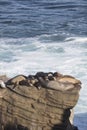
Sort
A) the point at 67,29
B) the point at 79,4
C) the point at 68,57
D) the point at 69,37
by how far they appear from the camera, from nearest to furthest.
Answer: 1. the point at 68,57
2. the point at 69,37
3. the point at 67,29
4. the point at 79,4

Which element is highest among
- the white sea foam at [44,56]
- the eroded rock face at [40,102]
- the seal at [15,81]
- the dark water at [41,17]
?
the seal at [15,81]

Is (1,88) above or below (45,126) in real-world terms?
above

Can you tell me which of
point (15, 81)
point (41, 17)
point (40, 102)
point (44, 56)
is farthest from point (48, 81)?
point (41, 17)

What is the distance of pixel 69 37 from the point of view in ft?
103

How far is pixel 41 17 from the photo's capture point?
37.2m

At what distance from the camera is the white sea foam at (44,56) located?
24381 millimetres

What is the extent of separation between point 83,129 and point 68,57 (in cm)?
900

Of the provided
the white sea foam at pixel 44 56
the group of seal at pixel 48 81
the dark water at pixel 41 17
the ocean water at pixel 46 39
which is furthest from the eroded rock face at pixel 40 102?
the dark water at pixel 41 17

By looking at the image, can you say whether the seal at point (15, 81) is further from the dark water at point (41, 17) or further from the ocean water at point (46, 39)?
the dark water at point (41, 17)

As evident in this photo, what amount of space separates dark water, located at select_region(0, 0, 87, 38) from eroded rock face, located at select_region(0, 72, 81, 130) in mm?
16907

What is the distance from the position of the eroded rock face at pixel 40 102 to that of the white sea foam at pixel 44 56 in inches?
214

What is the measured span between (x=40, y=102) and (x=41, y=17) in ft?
74.7

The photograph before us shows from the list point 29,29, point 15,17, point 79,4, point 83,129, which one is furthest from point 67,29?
point 83,129

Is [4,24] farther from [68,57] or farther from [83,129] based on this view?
[83,129]
